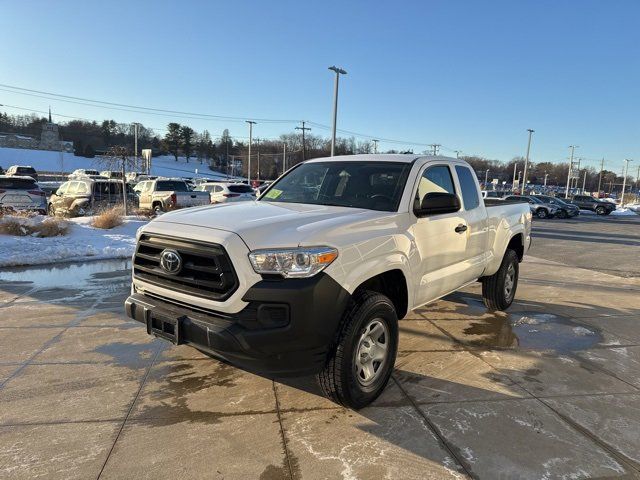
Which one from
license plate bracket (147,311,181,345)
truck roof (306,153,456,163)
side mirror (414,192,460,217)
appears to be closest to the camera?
license plate bracket (147,311,181,345)

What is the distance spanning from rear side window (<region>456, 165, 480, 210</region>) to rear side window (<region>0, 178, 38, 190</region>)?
15.8m

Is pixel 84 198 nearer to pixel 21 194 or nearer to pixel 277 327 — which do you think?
pixel 21 194

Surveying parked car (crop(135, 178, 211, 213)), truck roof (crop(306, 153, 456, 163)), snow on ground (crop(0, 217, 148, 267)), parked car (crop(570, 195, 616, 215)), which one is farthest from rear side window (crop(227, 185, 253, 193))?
parked car (crop(570, 195, 616, 215))

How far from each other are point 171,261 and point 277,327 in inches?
38.9

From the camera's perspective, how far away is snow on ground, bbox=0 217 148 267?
9.07 m

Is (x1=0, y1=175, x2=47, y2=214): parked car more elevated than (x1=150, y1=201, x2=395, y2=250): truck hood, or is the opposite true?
(x1=150, y1=201, x2=395, y2=250): truck hood

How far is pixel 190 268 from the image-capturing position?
126 inches

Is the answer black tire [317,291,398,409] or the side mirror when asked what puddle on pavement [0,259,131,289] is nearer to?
black tire [317,291,398,409]

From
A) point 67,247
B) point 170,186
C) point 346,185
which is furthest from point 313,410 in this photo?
point 170,186

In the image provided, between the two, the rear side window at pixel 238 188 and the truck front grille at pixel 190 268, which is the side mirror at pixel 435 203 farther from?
the rear side window at pixel 238 188

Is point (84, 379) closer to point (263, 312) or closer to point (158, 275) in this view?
point (158, 275)

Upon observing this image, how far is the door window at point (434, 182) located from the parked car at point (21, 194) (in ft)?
48.2

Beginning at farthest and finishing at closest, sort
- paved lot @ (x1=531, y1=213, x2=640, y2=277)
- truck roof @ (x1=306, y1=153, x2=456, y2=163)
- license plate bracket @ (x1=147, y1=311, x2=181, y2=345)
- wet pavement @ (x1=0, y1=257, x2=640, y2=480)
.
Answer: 1. paved lot @ (x1=531, y1=213, x2=640, y2=277)
2. truck roof @ (x1=306, y1=153, x2=456, y2=163)
3. license plate bracket @ (x1=147, y1=311, x2=181, y2=345)
4. wet pavement @ (x1=0, y1=257, x2=640, y2=480)

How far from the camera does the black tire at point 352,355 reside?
3.20 m
